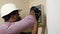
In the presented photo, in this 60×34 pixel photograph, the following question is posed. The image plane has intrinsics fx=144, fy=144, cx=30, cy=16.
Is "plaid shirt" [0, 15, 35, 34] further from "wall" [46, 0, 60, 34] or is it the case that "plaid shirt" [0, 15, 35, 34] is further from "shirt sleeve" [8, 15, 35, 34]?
"wall" [46, 0, 60, 34]

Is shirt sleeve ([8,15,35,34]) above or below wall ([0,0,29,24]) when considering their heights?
below

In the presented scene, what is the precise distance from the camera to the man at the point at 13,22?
3.44ft

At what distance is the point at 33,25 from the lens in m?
1.08

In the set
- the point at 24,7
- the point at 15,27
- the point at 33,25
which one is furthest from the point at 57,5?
the point at 24,7

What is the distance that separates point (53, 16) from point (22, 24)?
0.23 meters

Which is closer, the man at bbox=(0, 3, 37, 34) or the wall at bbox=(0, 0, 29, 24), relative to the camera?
the man at bbox=(0, 3, 37, 34)

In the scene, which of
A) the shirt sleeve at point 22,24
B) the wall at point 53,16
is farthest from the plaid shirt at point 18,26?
the wall at point 53,16

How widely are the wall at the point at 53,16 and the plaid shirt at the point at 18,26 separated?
0.12m

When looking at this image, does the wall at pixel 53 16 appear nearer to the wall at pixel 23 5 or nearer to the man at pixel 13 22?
the man at pixel 13 22

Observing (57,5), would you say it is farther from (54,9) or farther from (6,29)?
(6,29)

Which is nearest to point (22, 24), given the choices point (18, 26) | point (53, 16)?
point (18, 26)

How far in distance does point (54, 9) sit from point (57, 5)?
4 centimetres

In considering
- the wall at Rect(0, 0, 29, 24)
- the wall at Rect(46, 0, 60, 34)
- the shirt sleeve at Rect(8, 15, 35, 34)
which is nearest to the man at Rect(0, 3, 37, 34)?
the shirt sleeve at Rect(8, 15, 35, 34)

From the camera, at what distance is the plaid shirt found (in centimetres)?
104
